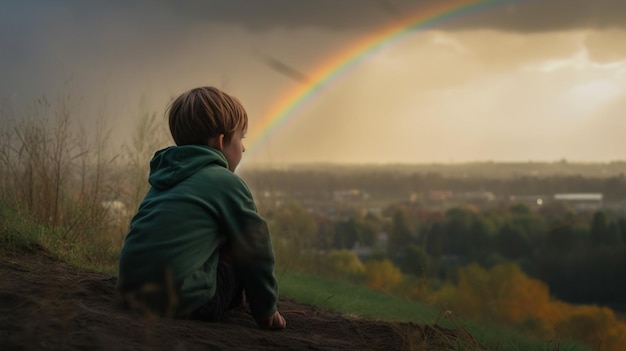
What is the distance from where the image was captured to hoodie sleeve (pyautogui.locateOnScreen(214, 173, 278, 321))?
2576mm

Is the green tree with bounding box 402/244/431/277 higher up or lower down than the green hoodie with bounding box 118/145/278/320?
lower down

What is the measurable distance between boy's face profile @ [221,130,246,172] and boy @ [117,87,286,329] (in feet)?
0.38

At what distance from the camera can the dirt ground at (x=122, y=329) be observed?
6.80ft

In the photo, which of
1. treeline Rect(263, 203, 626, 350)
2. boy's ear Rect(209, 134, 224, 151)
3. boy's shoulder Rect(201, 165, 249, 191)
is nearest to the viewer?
boy's shoulder Rect(201, 165, 249, 191)

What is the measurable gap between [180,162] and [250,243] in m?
0.44

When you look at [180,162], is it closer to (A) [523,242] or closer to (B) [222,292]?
(B) [222,292]

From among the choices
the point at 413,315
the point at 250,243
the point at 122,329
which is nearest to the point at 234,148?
the point at 250,243

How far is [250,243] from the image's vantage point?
257 cm

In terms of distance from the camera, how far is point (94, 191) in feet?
21.6

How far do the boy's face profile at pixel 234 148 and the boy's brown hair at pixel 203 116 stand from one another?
0.04m

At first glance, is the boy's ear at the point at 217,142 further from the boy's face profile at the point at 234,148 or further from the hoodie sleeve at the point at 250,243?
the hoodie sleeve at the point at 250,243

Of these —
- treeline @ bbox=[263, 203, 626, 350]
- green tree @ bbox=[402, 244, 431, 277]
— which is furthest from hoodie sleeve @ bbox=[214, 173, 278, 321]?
treeline @ bbox=[263, 203, 626, 350]

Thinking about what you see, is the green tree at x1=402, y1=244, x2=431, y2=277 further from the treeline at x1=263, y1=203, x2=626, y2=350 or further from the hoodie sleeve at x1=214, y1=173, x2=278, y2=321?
the hoodie sleeve at x1=214, y1=173, x2=278, y2=321

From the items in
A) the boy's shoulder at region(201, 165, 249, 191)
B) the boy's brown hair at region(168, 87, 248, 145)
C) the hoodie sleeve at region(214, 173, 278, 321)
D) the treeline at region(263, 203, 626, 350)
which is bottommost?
the treeline at region(263, 203, 626, 350)
